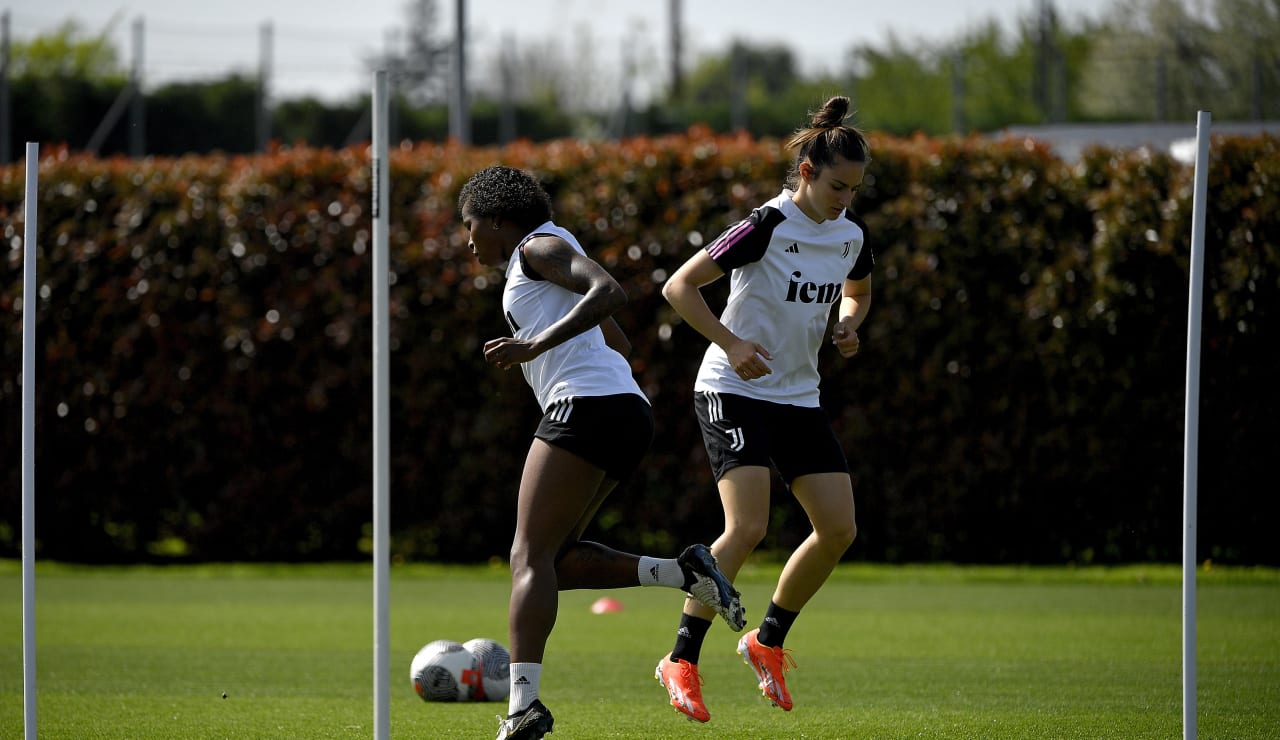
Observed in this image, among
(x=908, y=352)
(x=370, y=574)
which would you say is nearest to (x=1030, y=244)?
(x=908, y=352)

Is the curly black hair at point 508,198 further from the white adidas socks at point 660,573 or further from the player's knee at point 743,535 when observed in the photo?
the player's knee at point 743,535

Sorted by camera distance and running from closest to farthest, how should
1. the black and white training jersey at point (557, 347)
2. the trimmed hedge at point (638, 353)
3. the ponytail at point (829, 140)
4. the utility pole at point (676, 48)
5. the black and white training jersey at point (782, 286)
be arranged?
the black and white training jersey at point (557, 347), the ponytail at point (829, 140), the black and white training jersey at point (782, 286), the trimmed hedge at point (638, 353), the utility pole at point (676, 48)

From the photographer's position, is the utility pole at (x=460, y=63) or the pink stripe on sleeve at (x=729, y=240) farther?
the utility pole at (x=460, y=63)

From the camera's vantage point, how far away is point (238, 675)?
791 cm

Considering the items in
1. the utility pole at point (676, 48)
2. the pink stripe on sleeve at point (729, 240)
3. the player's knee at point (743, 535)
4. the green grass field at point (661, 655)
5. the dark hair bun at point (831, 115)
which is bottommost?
the green grass field at point (661, 655)

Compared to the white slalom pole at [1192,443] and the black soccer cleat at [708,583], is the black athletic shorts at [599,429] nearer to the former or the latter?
the black soccer cleat at [708,583]

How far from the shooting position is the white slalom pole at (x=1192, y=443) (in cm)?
462

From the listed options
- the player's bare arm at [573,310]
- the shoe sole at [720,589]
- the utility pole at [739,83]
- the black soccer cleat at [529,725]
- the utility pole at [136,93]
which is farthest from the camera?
the utility pole at [739,83]

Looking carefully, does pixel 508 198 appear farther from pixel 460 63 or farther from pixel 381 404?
pixel 460 63

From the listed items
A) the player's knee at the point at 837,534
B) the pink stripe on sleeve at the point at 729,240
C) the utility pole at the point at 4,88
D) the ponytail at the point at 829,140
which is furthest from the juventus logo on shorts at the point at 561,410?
the utility pole at the point at 4,88

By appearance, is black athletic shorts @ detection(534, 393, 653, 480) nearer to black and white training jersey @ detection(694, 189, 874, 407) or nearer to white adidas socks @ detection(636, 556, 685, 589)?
white adidas socks @ detection(636, 556, 685, 589)

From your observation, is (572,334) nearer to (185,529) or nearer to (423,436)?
(423,436)

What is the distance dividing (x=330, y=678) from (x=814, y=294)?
349 centimetres

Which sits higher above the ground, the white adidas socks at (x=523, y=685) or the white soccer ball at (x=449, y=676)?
the white adidas socks at (x=523, y=685)
